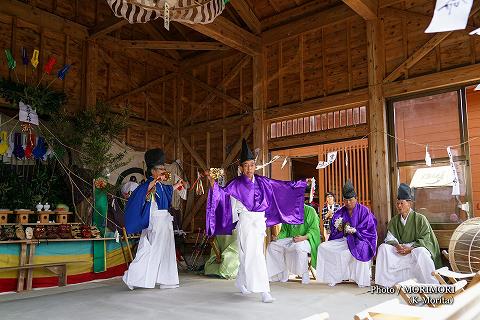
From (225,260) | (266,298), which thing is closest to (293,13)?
(225,260)

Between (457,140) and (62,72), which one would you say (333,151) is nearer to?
(457,140)

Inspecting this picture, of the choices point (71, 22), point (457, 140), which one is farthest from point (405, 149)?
point (71, 22)

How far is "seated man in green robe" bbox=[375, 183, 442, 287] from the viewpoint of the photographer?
514 centimetres

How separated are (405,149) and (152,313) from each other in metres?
4.44

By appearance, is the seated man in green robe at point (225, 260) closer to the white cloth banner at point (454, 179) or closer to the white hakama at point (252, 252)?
the white hakama at point (252, 252)

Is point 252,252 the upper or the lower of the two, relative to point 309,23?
lower

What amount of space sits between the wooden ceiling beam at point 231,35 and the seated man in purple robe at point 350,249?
341 centimetres

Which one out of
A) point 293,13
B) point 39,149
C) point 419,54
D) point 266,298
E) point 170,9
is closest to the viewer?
point 266,298

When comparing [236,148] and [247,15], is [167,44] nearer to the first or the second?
[247,15]

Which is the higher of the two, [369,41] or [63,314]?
[369,41]

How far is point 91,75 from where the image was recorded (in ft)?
26.9

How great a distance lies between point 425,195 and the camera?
6352mm

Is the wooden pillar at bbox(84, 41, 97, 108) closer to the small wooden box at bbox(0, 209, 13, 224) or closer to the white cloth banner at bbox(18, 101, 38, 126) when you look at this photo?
the white cloth banner at bbox(18, 101, 38, 126)

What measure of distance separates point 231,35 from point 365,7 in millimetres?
2350
